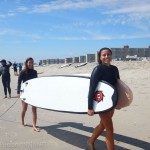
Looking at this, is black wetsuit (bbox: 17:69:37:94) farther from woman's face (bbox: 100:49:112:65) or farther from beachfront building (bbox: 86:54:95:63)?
beachfront building (bbox: 86:54:95:63)

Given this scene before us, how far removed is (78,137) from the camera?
6273 millimetres

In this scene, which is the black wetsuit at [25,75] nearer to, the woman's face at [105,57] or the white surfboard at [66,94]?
the white surfboard at [66,94]

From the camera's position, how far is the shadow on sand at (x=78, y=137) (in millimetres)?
5684

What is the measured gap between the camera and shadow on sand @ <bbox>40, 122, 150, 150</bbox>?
5684 millimetres

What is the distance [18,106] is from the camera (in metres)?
10.2

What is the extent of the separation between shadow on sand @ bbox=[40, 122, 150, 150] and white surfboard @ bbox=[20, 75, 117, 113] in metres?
0.65

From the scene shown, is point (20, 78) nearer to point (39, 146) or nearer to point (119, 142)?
point (39, 146)

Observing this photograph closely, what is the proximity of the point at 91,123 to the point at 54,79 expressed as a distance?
154 cm

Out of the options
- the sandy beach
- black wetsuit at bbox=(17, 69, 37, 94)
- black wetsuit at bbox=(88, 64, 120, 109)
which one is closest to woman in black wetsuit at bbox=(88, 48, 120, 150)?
black wetsuit at bbox=(88, 64, 120, 109)

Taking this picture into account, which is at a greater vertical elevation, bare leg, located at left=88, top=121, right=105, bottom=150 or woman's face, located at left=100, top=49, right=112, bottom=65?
woman's face, located at left=100, top=49, right=112, bottom=65

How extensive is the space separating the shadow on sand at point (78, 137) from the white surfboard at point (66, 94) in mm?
646

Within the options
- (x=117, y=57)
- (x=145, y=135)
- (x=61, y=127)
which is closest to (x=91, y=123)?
(x=61, y=127)

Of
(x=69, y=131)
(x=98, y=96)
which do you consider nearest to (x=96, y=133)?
(x=98, y=96)

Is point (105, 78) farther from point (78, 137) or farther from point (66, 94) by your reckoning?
point (78, 137)
